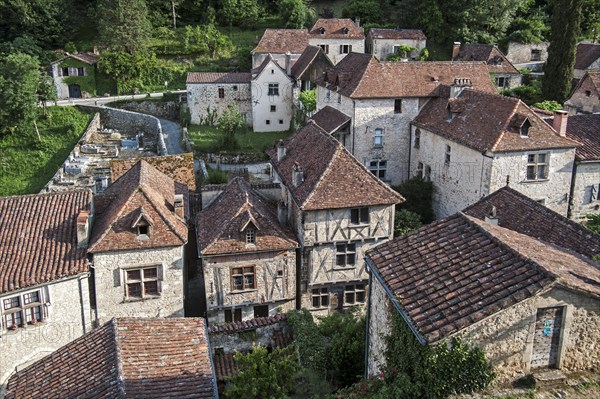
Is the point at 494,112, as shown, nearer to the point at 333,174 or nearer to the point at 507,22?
the point at 333,174

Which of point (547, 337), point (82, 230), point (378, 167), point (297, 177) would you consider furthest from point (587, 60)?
point (547, 337)

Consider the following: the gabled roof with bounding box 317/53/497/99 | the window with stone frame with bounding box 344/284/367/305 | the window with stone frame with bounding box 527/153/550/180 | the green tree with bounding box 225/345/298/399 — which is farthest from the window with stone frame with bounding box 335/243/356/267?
the gabled roof with bounding box 317/53/497/99

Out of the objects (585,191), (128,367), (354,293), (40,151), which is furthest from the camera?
(40,151)

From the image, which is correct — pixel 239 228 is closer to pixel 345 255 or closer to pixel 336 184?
pixel 336 184

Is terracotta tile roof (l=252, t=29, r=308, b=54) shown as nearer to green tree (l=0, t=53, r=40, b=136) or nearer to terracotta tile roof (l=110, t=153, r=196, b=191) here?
green tree (l=0, t=53, r=40, b=136)

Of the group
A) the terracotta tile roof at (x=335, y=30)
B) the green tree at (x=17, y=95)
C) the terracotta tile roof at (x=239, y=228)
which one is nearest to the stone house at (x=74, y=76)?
the green tree at (x=17, y=95)

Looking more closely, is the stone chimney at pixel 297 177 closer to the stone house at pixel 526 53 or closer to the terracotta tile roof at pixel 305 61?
the terracotta tile roof at pixel 305 61
